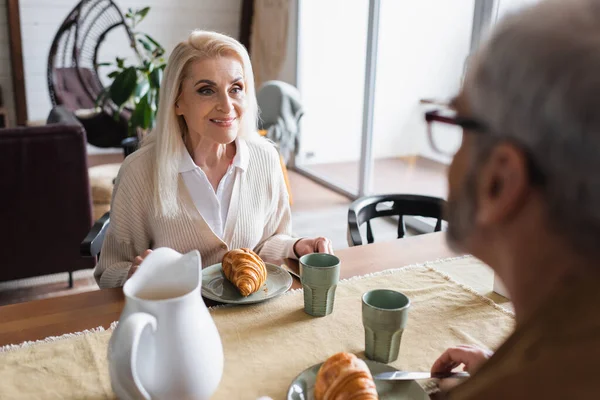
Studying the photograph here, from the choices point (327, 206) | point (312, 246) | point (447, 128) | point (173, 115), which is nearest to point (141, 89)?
point (327, 206)

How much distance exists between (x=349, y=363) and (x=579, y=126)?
0.46 meters

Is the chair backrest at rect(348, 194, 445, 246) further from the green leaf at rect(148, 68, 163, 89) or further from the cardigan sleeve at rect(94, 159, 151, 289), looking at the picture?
the green leaf at rect(148, 68, 163, 89)

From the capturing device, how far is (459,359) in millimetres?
862

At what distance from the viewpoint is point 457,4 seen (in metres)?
3.79

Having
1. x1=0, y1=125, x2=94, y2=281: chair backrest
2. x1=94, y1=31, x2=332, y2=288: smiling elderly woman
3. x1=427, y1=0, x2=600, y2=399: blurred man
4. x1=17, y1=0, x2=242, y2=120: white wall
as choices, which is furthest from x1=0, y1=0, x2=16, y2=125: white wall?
x1=427, y1=0, x2=600, y2=399: blurred man

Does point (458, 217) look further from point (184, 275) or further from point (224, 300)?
point (224, 300)

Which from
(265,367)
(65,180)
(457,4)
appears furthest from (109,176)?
(265,367)

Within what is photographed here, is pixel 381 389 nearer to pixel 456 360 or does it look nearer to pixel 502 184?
pixel 456 360

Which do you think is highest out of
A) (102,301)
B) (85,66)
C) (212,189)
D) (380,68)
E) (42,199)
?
(380,68)

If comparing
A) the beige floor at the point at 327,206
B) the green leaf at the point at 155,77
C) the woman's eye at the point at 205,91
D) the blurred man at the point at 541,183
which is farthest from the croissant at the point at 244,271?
the green leaf at the point at 155,77

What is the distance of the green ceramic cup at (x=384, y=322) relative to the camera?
88cm

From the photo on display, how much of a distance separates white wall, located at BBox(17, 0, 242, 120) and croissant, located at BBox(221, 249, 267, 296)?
4.71 metres

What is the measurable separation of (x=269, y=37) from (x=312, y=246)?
14.8 feet

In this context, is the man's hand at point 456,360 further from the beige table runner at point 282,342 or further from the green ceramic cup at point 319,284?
the green ceramic cup at point 319,284
